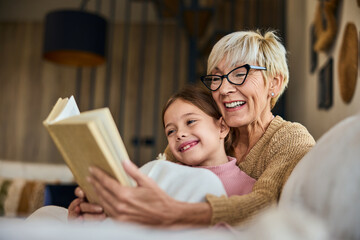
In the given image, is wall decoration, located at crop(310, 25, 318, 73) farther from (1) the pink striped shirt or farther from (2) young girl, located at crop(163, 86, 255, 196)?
(1) the pink striped shirt

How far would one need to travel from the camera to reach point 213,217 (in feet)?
2.97

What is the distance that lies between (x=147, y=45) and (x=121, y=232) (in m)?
6.13

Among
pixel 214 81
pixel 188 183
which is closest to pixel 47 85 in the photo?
pixel 214 81

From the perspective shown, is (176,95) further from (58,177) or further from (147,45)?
(147,45)

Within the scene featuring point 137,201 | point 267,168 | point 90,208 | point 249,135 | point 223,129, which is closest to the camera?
point 137,201

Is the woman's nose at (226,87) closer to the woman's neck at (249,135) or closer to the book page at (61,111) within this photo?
the woman's neck at (249,135)

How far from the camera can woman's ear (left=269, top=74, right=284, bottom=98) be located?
5.32 feet

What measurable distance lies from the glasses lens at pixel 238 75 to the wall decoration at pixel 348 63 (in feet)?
2.90

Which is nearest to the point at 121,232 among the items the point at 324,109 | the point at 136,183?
the point at 136,183

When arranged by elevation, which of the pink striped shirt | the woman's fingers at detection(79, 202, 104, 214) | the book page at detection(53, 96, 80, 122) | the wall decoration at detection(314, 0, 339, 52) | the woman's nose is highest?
the wall decoration at detection(314, 0, 339, 52)

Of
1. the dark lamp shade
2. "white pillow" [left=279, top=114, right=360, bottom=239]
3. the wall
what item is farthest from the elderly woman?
the wall

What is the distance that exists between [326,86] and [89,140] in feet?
7.57

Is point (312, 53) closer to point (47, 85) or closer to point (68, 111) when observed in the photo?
point (68, 111)

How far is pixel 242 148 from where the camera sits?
1635 mm
